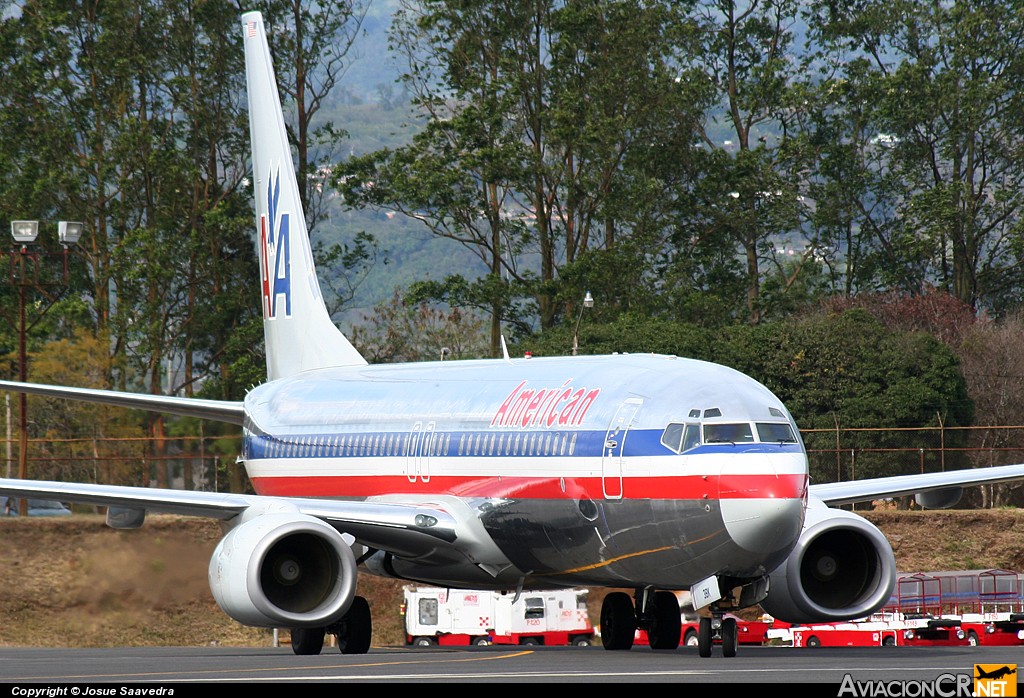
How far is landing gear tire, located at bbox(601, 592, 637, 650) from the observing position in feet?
81.7

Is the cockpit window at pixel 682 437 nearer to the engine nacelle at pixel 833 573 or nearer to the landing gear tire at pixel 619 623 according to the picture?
the engine nacelle at pixel 833 573

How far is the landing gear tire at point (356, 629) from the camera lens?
26.0 metres

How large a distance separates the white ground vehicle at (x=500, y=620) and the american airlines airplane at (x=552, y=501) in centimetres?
976

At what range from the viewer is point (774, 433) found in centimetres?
1981

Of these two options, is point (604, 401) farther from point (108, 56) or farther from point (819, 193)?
point (819, 193)

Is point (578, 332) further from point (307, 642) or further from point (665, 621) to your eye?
point (665, 621)

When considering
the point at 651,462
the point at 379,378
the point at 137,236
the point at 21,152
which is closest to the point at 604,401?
the point at 651,462

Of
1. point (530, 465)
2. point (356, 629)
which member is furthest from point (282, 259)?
point (530, 465)

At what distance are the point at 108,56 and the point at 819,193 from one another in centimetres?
2977

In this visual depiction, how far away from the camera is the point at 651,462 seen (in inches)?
797

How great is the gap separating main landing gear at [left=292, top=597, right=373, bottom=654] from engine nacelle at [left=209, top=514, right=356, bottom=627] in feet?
8.90

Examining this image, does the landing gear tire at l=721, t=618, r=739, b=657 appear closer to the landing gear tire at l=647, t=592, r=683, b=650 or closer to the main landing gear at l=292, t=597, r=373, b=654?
the landing gear tire at l=647, t=592, r=683, b=650

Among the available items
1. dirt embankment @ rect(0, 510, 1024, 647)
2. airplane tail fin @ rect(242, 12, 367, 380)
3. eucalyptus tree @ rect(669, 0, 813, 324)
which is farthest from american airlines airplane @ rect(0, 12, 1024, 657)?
eucalyptus tree @ rect(669, 0, 813, 324)

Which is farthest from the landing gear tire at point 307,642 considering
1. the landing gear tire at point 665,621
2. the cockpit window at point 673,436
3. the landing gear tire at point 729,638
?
the cockpit window at point 673,436
